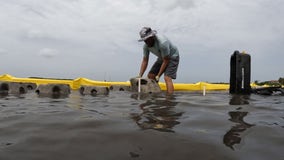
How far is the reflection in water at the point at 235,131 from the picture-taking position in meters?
1.67

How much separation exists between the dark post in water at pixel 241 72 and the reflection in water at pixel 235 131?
3.49m

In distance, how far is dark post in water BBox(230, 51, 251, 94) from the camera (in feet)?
19.2

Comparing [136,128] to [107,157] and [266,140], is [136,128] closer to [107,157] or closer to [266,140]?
[107,157]

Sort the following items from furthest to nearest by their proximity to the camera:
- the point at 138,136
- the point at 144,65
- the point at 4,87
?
the point at 144,65
the point at 4,87
the point at 138,136

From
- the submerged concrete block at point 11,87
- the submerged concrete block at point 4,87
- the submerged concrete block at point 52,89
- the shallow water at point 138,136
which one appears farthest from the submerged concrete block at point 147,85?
the shallow water at point 138,136

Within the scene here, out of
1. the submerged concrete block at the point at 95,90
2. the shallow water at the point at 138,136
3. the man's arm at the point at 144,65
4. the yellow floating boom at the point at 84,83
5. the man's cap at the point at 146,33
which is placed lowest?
the shallow water at the point at 138,136

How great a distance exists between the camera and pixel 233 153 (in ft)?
4.83

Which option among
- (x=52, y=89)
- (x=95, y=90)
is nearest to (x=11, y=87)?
(x=52, y=89)

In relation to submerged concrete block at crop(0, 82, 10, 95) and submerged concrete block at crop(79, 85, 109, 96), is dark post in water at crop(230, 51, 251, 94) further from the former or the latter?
submerged concrete block at crop(0, 82, 10, 95)

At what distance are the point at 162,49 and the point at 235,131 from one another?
12.7 feet

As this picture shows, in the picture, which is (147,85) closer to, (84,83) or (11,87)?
(11,87)

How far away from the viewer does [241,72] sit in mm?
5895

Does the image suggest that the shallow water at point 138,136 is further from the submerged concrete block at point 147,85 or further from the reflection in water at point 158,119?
the submerged concrete block at point 147,85

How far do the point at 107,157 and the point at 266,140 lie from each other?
3.50 feet
